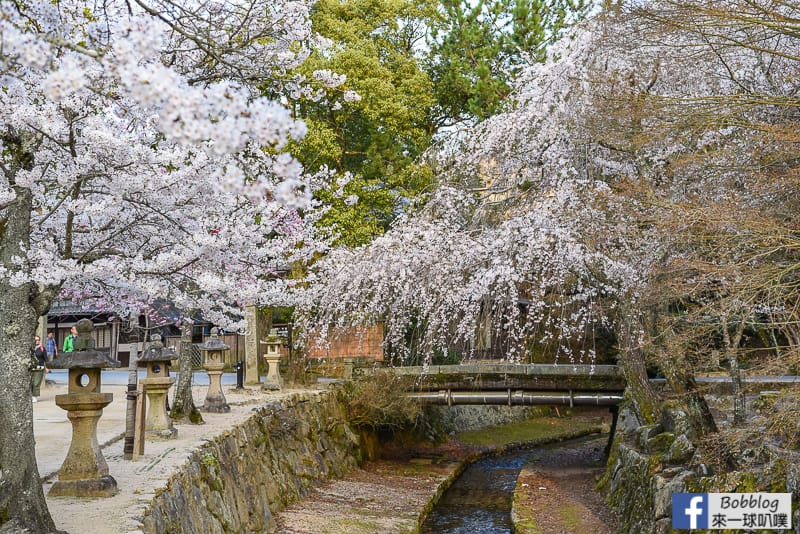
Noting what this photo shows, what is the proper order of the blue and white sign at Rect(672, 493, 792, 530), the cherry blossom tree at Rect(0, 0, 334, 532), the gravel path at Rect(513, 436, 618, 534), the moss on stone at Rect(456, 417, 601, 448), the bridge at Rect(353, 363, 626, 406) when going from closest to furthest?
1. the cherry blossom tree at Rect(0, 0, 334, 532)
2. the blue and white sign at Rect(672, 493, 792, 530)
3. the gravel path at Rect(513, 436, 618, 534)
4. the bridge at Rect(353, 363, 626, 406)
5. the moss on stone at Rect(456, 417, 601, 448)

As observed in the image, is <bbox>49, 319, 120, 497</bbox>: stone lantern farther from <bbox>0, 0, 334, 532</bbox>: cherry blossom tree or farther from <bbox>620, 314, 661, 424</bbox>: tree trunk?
<bbox>620, 314, 661, 424</bbox>: tree trunk

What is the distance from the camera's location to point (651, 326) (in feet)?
30.3

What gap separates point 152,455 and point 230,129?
650 centimetres

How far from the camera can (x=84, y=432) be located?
21.2 feet

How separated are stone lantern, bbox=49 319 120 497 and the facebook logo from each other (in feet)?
19.2

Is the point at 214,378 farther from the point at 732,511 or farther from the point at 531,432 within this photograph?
the point at 531,432

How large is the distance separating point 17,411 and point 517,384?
457 inches

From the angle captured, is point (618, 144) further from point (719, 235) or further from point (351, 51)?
point (351, 51)

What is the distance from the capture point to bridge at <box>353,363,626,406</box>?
15.0 m

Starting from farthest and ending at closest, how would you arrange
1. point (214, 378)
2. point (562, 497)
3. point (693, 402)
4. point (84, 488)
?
point (562, 497)
point (214, 378)
point (693, 402)
point (84, 488)

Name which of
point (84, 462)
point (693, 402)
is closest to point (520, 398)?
point (693, 402)

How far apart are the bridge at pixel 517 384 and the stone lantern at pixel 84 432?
9176 mm

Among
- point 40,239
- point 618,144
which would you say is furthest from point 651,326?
point 40,239

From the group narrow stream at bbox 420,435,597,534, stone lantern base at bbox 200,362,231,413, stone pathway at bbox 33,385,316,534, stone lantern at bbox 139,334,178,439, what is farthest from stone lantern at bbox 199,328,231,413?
narrow stream at bbox 420,435,597,534
